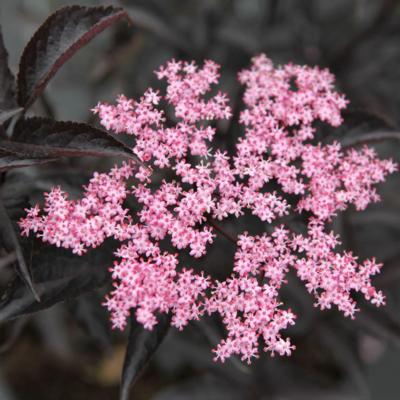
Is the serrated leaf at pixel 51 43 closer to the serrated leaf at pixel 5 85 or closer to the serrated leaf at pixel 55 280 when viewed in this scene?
the serrated leaf at pixel 5 85

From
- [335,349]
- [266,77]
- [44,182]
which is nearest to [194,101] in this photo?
[266,77]

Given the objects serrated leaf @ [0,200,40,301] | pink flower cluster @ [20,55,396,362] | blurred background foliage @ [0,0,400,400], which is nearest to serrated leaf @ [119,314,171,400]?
pink flower cluster @ [20,55,396,362]

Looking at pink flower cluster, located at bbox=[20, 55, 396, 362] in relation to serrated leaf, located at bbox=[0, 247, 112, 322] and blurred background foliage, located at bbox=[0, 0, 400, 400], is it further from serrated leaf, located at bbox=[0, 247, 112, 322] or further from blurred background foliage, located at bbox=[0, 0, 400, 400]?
blurred background foliage, located at bbox=[0, 0, 400, 400]

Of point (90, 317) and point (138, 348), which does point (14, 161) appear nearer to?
point (138, 348)

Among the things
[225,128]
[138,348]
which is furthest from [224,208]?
[225,128]

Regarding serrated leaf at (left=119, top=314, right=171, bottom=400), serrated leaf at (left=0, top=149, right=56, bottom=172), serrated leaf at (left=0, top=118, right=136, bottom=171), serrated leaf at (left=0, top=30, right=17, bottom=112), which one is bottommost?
serrated leaf at (left=119, top=314, right=171, bottom=400)

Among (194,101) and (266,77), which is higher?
(266,77)

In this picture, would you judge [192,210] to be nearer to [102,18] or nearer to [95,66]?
[102,18]
